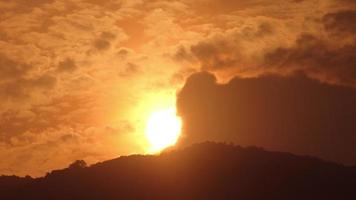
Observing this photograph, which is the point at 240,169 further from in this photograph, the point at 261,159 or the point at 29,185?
the point at 29,185

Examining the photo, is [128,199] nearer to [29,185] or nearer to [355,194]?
[29,185]

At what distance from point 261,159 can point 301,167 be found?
13843 millimetres

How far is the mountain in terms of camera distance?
171 m

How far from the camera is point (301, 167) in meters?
194

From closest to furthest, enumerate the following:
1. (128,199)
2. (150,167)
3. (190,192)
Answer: (128,199) < (190,192) < (150,167)

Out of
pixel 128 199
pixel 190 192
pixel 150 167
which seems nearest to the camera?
pixel 128 199

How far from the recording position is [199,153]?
198 metres

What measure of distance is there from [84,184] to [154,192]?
22.7m

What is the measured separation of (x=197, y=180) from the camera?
593 feet

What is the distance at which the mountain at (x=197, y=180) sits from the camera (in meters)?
171

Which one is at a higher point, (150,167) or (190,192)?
(150,167)

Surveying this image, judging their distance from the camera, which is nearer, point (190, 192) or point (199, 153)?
point (190, 192)

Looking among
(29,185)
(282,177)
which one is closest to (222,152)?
(282,177)

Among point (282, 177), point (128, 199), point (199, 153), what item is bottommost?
point (128, 199)
